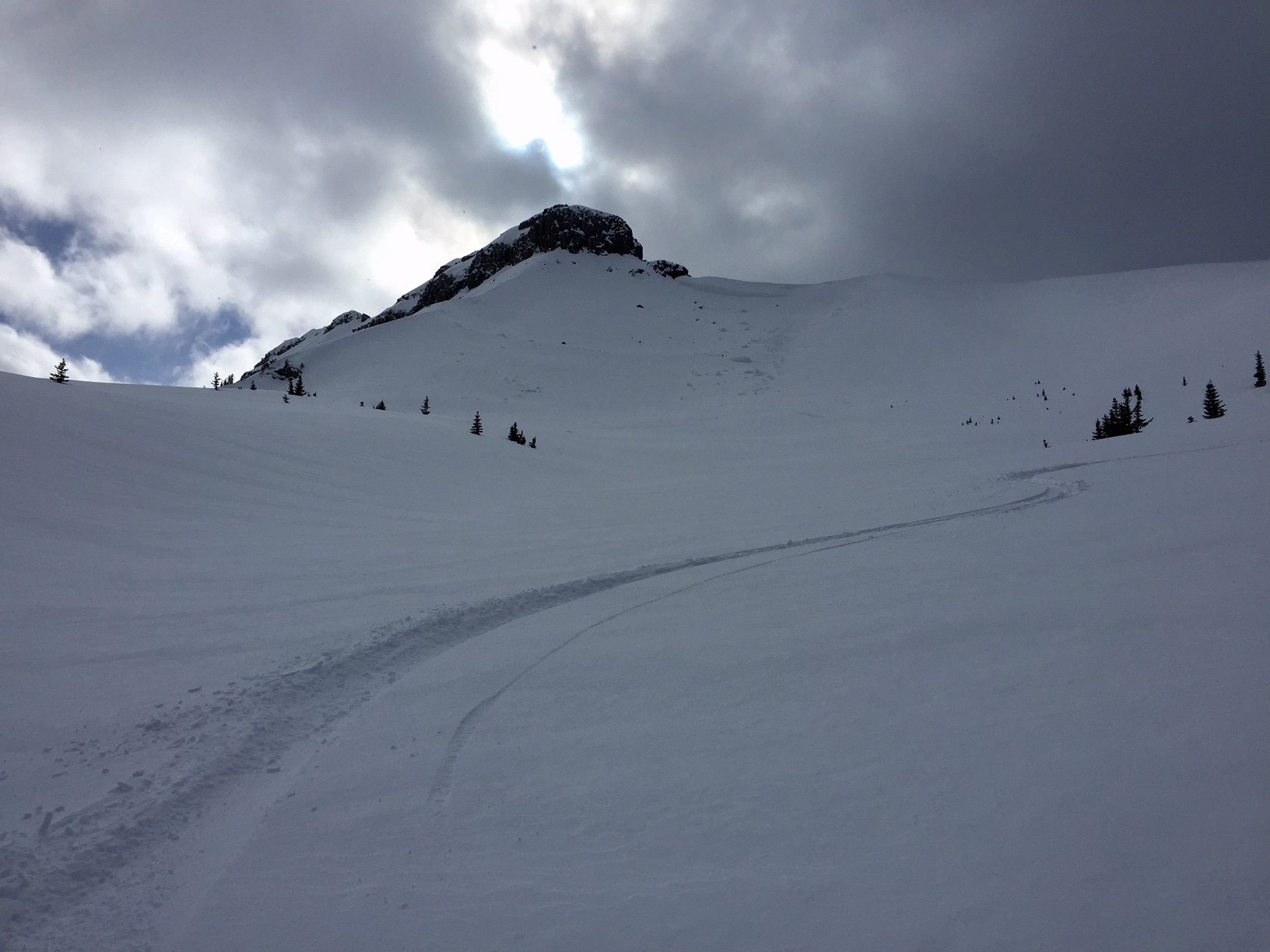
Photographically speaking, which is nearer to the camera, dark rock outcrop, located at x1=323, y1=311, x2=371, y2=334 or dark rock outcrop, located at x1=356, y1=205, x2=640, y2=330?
dark rock outcrop, located at x1=356, y1=205, x2=640, y2=330

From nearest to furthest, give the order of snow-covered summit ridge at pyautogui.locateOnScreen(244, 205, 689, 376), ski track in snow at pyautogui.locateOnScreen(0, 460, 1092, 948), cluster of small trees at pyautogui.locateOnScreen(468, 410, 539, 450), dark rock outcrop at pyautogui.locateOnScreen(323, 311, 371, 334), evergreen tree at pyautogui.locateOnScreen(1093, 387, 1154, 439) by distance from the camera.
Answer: ski track in snow at pyautogui.locateOnScreen(0, 460, 1092, 948)
evergreen tree at pyautogui.locateOnScreen(1093, 387, 1154, 439)
cluster of small trees at pyautogui.locateOnScreen(468, 410, 539, 450)
snow-covered summit ridge at pyautogui.locateOnScreen(244, 205, 689, 376)
dark rock outcrop at pyautogui.locateOnScreen(323, 311, 371, 334)

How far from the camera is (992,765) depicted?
11.4 ft

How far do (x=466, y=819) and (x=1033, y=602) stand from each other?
15.6 ft

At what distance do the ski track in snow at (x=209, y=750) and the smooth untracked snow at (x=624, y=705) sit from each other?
0.8 inches

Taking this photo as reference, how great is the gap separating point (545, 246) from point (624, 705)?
7104 centimetres

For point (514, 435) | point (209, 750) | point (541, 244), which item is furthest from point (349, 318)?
point (209, 750)

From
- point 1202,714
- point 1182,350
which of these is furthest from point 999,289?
point 1202,714

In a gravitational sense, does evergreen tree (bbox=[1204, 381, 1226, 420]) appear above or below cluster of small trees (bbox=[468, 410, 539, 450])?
below

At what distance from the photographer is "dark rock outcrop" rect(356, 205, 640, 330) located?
70062 millimetres

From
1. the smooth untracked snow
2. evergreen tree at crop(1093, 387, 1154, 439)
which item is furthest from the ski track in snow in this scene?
evergreen tree at crop(1093, 387, 1154, 439)

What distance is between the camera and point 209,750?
4.11 meters

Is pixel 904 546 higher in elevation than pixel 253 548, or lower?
lower

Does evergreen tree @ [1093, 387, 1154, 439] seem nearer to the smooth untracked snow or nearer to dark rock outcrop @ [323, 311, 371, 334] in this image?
the smooth untracked snow

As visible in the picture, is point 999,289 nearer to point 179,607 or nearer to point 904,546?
point 904,546
